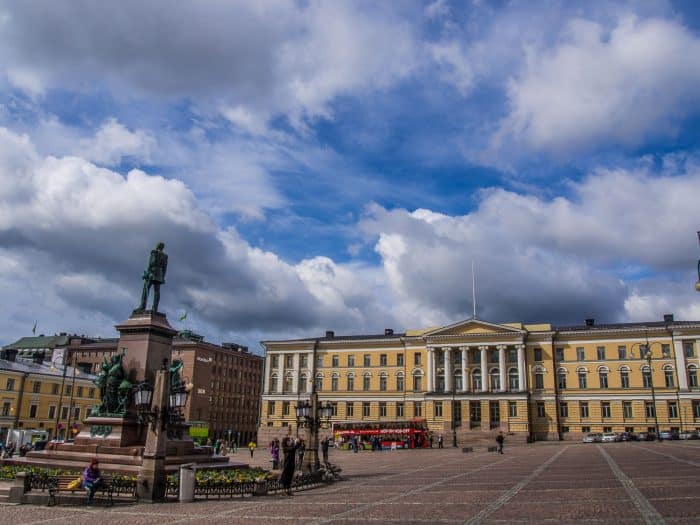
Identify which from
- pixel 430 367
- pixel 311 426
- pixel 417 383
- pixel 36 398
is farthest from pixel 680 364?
pixel 36 398

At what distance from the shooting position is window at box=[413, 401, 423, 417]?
87750mm

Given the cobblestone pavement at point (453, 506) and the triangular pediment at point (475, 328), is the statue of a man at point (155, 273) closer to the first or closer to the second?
the cobblestone pavement at point (453, 506)

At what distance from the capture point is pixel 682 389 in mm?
76562

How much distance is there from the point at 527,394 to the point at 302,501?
227 ft

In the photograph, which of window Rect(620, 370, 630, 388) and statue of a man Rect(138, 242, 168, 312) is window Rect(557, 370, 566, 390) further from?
statue of a man Rect(138, 242, 168, 312)

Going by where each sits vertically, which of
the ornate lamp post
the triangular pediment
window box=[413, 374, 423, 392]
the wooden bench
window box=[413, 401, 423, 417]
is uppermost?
the triangular pediment

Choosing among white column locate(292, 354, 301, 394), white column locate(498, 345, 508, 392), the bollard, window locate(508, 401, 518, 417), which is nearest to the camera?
the bollard

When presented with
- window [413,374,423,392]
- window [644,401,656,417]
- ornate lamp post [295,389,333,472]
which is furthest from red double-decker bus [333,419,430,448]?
ornate lamp post [295,389,333,472]

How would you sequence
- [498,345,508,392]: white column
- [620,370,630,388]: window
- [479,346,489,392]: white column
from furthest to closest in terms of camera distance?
[479,346,489,392]: white column, [498,345,508,392]: white column, [620,370,630,388]: window

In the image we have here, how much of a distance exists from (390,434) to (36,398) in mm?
43169

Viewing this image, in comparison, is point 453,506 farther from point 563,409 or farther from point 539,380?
point 563,409

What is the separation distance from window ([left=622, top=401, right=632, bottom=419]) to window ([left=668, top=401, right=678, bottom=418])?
14.8 feet

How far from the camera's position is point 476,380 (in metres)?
86.7

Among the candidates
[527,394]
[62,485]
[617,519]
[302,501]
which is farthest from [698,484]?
[527,394]
